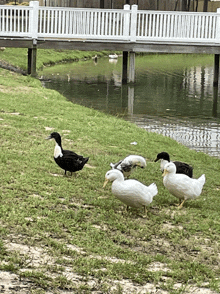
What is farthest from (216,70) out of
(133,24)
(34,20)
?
(34,20)

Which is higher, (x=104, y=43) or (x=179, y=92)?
(x=104, y=43)

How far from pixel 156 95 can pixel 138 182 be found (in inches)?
605

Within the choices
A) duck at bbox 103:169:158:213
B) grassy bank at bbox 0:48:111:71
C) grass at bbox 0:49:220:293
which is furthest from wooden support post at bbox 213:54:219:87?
duck at bbox 103:169:158:213

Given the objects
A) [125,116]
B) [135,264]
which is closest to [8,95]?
[125,116]

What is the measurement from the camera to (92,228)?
6.55m

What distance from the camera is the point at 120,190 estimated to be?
703 cm

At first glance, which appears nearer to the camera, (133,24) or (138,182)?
(138,182)

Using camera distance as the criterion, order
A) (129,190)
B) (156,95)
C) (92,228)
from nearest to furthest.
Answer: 1. (92,228)
2. (129,190)
3. (156,95)

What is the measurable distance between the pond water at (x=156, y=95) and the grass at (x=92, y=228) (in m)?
4.19

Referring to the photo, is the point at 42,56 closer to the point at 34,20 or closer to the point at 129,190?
the point at 34,20

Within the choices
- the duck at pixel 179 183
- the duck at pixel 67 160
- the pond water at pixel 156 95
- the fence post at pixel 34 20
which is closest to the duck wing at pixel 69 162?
the duck at pixel 67 160

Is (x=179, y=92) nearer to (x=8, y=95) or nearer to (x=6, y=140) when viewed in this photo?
(x=8, y=95)

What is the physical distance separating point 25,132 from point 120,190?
15.9ft

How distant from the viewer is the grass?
528 cm
